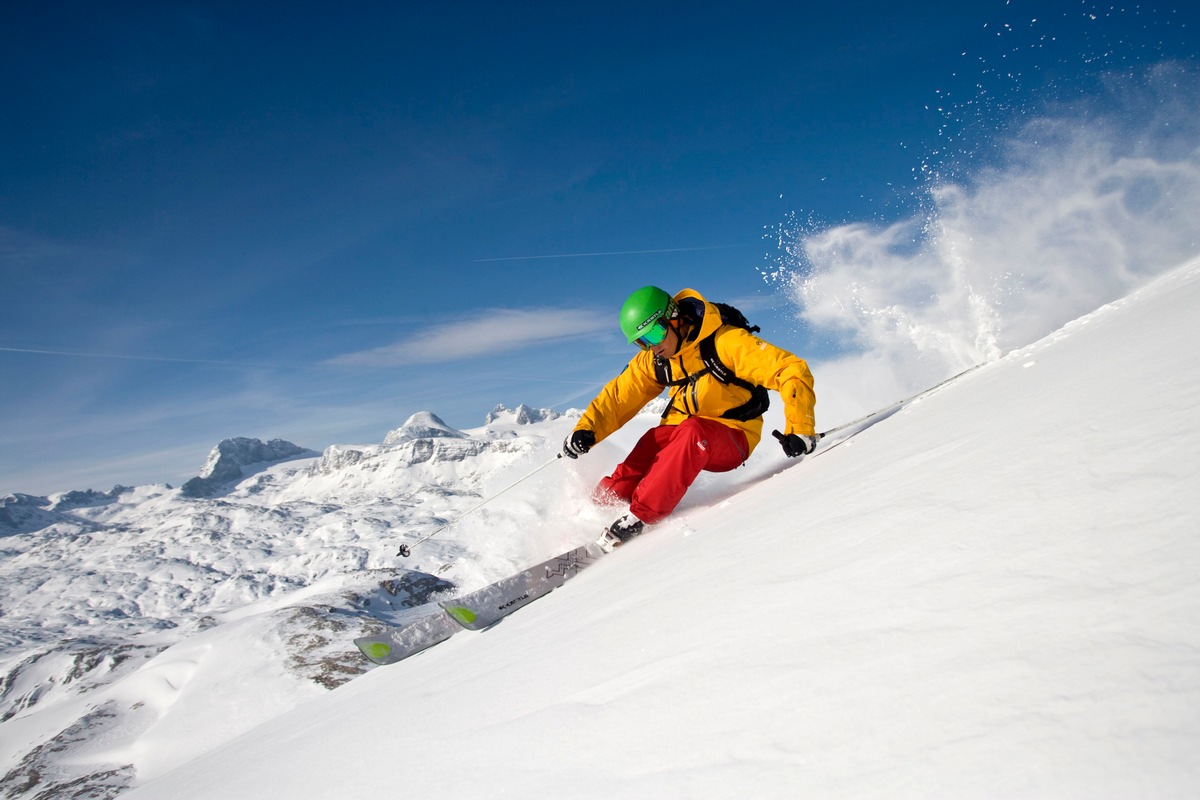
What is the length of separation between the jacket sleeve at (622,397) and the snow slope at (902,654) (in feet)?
13.0

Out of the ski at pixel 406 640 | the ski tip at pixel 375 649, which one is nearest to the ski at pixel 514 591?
the ski at pixel 406 640

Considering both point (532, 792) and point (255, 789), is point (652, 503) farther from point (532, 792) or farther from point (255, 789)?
point (532, 792)

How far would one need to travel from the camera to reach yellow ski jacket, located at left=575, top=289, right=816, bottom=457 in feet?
17.2

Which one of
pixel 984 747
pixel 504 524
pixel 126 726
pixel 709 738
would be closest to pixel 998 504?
pixel 984 747

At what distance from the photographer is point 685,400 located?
6309 mm

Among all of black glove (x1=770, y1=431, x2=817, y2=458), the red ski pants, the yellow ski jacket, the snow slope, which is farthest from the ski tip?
black glove (x1=770, y1=431, x2=817, y2=458)

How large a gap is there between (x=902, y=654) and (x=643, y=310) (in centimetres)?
506

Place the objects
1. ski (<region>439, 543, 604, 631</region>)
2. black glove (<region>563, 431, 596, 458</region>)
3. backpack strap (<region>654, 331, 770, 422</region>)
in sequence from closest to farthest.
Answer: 1. ski (<region>439, 543, 604, 631</region>)
2. backpack strap (<region>654, 331, 770, 422</region>)
3. black glove (<region>563, 431, 596, 458</region>)

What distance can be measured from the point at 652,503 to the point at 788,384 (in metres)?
1.69

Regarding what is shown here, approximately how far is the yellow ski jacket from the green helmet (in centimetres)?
31

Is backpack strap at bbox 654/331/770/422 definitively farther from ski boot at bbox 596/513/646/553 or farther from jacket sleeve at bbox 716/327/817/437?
ski boot at bbox 596/513/646/553

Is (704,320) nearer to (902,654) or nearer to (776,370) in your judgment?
(776,370)

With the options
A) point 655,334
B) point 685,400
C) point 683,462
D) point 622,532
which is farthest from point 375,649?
point 655,334

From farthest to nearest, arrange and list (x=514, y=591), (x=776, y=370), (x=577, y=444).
Result: (x=577, y=444) → (x=776, y=370) → (x=514, y=591)
